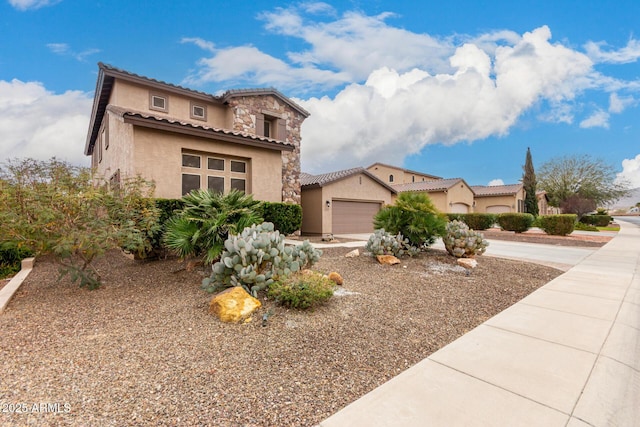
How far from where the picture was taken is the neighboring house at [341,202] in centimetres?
1575

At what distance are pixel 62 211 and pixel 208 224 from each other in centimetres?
219

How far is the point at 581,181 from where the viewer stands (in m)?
34.1

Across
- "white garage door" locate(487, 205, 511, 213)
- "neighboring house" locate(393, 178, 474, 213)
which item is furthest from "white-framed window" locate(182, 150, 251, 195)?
"white garage door" locate(487, 205, 511, 213)

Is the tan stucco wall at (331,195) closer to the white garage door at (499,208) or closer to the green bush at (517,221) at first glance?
→ the green bush at (517,221)

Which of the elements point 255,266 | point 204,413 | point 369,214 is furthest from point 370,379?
point 369,214

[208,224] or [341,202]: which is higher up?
[341,202]

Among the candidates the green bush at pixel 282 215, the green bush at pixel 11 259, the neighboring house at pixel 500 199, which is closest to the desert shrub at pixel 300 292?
the green bush at pixel 282 215

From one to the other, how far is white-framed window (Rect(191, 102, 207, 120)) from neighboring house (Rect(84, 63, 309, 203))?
0.05m

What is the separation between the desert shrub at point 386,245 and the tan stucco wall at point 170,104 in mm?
9989

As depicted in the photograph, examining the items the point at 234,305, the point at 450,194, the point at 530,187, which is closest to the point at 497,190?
the point at 530,187

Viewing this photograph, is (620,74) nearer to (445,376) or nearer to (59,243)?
(445,376)

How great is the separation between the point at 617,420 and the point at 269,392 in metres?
2.63

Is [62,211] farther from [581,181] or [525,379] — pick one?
[581,181]

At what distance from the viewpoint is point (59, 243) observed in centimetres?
452
